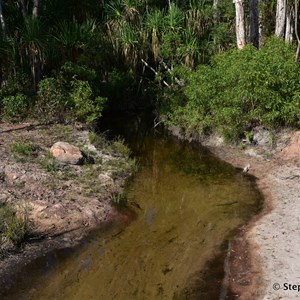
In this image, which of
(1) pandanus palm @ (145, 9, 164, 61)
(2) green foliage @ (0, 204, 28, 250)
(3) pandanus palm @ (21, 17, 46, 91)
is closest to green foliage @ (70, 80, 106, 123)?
(3) pandanus palm @ (21, 17, 46, 91)

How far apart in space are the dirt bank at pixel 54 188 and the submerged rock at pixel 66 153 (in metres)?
0.18

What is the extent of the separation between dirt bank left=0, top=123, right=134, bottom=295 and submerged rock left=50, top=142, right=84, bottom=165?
0.18 meters

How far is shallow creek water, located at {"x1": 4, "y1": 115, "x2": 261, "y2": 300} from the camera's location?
9.30 meters

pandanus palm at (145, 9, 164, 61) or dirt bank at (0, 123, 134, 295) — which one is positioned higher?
pandanus palm at (145, 9, 164, 61)

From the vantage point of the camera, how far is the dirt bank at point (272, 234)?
29.7ft

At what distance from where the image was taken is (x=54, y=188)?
42.4 ft

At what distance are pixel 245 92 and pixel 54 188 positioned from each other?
25.0ft

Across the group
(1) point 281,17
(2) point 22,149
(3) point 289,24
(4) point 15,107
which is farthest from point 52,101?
(3) point 289,24

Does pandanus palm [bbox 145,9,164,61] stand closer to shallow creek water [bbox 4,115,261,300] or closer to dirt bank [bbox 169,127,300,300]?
dirt bank [bbox 169,127,300,300]

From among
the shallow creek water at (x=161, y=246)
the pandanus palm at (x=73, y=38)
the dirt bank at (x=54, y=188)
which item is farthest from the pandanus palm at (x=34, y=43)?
the shallow creek water at (x=161, y=246)

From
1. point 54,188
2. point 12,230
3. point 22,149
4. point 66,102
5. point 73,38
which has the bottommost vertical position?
point 12,230

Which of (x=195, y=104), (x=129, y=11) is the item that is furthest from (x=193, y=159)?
(x=129, y=11)

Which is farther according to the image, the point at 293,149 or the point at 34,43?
the point at 34,43

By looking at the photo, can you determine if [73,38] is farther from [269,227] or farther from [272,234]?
[272,234]
